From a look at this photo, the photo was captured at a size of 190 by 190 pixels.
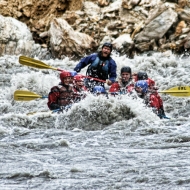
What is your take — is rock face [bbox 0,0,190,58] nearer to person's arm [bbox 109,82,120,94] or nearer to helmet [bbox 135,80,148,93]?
person's arm [bbox 109,82,120,94]

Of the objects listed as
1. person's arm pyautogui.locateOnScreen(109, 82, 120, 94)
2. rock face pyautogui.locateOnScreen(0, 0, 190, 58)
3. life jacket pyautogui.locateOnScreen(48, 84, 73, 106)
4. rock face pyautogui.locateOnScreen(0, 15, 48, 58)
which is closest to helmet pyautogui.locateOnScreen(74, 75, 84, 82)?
life jacket pyautogui.locateOnScreen(48, 84, 73, 106)

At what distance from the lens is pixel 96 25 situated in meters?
17.8

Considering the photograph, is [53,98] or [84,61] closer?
[53,98]

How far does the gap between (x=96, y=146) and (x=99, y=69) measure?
162 inches

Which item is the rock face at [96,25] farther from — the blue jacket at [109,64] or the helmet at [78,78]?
the helmet at [78,78]

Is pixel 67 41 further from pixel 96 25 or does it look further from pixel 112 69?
pixel 112 69

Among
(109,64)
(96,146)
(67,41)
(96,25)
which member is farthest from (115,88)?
(96,25)

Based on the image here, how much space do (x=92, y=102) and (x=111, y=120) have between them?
Result: 1.70 feet

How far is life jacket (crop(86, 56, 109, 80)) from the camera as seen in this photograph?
1121cm

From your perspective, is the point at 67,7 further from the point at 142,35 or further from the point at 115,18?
the point at 142,35

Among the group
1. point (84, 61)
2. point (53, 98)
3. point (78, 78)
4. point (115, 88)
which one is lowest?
point (53, 98)

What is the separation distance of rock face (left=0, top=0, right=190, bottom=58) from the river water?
190 inches

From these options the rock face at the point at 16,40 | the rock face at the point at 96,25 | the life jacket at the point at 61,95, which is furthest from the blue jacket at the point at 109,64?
the rock face at the point at 16,40

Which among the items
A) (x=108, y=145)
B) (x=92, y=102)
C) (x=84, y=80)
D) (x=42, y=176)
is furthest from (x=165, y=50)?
(x=42, y=176)
